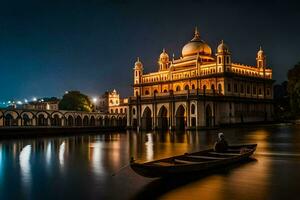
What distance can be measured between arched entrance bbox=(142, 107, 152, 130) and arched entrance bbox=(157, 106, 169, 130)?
3.81m

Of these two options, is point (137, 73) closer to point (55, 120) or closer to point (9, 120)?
point (55, 120)

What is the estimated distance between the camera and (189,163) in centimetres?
1728

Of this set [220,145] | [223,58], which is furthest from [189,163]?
[223,58]

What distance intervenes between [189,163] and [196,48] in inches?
2930

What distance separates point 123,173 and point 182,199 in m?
6.21

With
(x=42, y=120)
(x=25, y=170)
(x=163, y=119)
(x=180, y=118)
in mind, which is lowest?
(x=25, y=170)

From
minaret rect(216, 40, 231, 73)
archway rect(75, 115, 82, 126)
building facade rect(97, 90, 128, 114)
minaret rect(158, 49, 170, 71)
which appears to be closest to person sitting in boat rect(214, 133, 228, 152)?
minaret rect(216, 40, 231, 73)

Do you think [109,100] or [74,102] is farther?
[109,100]

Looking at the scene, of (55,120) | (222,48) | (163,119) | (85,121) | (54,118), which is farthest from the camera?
(85,121)

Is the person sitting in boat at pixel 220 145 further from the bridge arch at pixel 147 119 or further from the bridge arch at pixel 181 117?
the bridge arch at pixel 147 119

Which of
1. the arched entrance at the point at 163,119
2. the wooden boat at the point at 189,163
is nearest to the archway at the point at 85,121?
the arched entrance at the point at 163,119

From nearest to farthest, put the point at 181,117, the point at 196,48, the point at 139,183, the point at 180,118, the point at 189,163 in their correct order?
the point at 139,183 < the point at 189,163 < the point at 180,118 < the point at 181,117 < the point at 196,48

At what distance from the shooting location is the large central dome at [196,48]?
89438mm

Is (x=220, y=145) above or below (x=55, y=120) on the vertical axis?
below
